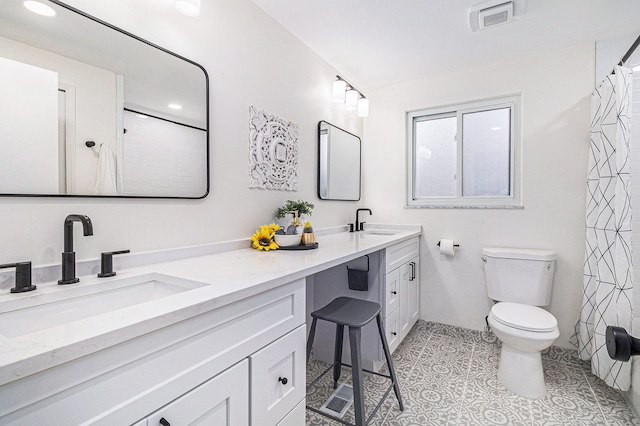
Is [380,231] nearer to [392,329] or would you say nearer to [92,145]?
[392,329]

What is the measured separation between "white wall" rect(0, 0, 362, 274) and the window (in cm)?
100

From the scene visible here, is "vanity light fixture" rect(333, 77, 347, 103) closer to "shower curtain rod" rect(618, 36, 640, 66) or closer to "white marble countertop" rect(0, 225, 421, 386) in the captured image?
"white marble countertop" rect(0, 225, 421, 386)

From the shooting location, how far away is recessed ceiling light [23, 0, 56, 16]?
965mm

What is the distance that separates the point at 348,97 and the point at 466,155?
1151 millimetres

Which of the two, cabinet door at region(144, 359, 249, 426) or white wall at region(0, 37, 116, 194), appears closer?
cabinet door at region(144, 359, 249, 426)

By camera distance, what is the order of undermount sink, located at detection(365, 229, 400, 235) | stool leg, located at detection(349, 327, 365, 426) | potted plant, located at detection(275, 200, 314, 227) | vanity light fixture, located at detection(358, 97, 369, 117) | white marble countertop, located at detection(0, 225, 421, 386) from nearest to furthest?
white marble countertop, located at detection(0, 225, 421, 386) → stool leg, located at detection(349, 327, 365, 426) → potted plant, located at detection(275, 200, 314, 227) → vanity light fixture, located at detection(358, 97, 369, 117) → undermount sink, located at detection(365, 229, 400, 235)

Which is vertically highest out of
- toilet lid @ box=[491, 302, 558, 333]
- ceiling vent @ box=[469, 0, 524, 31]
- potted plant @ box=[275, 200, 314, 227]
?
ceiling vent @ box=[469, 0, 524, 31]

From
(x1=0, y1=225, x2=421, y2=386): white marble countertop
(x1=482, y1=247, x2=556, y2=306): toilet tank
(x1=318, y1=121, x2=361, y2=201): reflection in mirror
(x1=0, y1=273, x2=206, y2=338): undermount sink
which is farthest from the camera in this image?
(x1=318, y1=121, x2=361, y2=201): reflection in mirror

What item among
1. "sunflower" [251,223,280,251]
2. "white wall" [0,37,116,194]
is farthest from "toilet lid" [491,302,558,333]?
"white wall" [0,37,116,194]

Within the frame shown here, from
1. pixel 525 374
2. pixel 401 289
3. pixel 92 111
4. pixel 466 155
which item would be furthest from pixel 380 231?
pixel 92 111

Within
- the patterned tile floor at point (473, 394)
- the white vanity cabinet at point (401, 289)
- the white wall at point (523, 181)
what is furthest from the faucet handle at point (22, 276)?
the white wall at point (523, 181)

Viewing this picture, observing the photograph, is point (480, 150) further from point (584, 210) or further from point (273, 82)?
point (273, 82)

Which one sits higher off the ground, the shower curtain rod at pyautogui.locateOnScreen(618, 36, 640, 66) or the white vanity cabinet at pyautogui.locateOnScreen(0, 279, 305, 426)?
the shower curtain rod at pyautogui.locateOnScreen(618, 36, 640, 66)

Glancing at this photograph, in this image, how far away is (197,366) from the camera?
77cm
